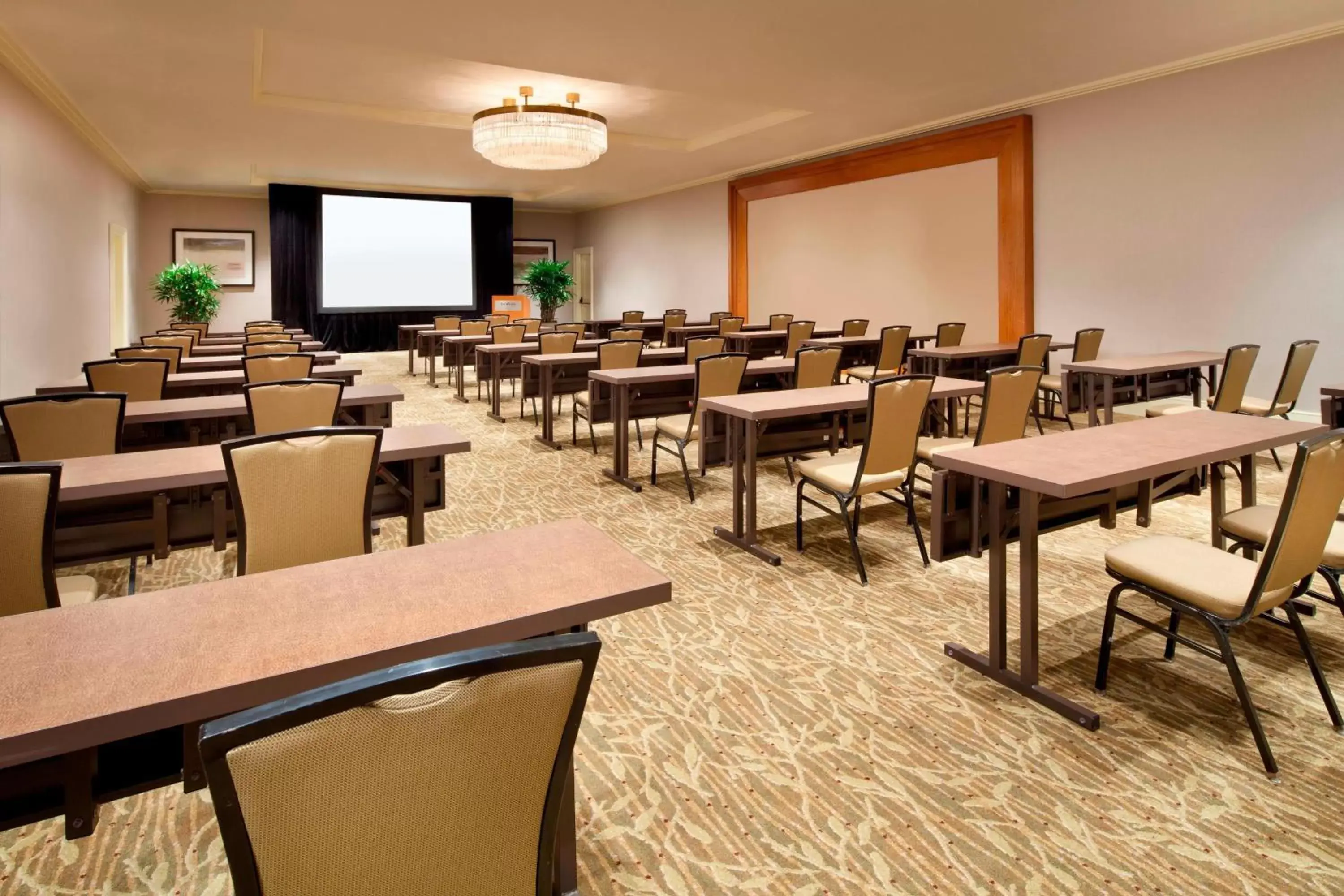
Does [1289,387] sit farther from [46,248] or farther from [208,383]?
[46,248]

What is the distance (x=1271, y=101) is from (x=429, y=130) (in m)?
8.27

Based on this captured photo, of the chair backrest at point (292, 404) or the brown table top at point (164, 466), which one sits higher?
the chair backrest at point (292, 404)

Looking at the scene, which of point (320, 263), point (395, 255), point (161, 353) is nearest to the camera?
point (161, 353)

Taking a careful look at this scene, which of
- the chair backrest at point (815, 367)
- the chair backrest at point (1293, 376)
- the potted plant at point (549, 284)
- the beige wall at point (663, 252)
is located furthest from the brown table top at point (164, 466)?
the potted plant at point (549, 284)

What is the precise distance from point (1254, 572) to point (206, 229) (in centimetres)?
1694

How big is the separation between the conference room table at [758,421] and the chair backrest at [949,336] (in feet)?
12.5

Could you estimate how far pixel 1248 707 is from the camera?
2123 mm

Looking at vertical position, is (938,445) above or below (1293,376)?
below

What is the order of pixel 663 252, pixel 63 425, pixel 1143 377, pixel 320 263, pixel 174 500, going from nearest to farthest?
pixel 174 500, pixel 63 425, pixel 1143 377, pixel 320 263, pixel 663 252

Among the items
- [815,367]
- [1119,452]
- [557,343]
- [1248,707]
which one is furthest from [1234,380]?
[557,343]

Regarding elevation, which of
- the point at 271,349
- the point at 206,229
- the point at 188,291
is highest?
the point at 206,229

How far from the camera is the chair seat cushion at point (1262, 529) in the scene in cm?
245

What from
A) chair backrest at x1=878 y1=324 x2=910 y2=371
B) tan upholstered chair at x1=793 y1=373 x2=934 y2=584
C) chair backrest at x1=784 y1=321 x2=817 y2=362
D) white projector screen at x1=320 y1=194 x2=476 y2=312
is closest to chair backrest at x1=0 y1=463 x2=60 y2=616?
tan upholstered chair at x1=793 y1=373 x2=934 y2=584

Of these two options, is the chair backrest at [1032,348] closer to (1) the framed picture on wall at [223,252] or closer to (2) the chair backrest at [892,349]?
(2) the chair backrest at [892,349]
